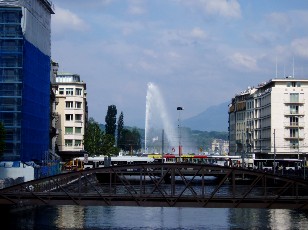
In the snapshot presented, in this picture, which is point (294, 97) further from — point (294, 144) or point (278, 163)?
point (278, 163)

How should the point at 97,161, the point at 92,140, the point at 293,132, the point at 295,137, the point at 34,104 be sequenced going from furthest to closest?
the point at 92,140, the point at 293,132, the point at 295,137, the point at 97,161, the point at 34,104

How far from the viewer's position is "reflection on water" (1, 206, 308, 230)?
76.6m

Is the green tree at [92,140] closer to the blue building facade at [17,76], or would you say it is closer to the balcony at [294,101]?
the balcony at [294,101]

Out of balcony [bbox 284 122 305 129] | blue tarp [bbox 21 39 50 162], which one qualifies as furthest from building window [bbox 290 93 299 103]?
blue tarp [bbox 21 39 50 162]

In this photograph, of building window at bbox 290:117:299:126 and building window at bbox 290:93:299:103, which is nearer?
building window at bbox 290:93:299:103

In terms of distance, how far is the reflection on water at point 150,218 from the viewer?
7656cm

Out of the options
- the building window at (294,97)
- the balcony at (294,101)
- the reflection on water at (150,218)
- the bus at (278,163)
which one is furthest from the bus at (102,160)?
the reflection on water at (150,218)

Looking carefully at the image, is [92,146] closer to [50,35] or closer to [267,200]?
[50,35]

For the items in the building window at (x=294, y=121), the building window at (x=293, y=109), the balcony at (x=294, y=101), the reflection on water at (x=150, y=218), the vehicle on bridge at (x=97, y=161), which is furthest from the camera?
the building window at (x=294, y=121)

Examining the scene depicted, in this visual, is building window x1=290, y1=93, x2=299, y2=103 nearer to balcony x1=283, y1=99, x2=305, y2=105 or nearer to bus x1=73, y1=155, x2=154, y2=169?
balcony x1=283, y1=99, x2=305, y2=105

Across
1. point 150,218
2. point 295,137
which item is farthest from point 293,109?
point 150,218

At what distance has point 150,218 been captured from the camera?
85.8 meters

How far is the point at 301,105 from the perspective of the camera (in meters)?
182

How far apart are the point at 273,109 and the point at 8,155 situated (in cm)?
8470
